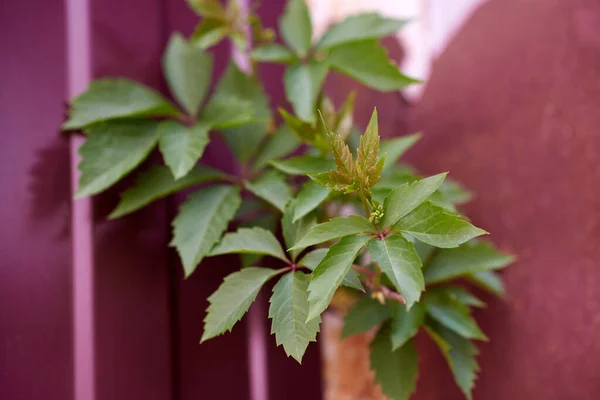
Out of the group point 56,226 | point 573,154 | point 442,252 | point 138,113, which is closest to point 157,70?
point 138,113

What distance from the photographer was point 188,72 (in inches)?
26.4

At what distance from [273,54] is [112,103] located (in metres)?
0.24

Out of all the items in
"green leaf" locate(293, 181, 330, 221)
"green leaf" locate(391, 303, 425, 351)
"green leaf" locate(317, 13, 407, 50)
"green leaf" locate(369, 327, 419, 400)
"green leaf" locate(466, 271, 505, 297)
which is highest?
"green leaf" locate(317, 13, 407, 50)

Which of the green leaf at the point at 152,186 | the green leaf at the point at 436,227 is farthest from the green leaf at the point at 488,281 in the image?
the green leaf at the point at 152,186

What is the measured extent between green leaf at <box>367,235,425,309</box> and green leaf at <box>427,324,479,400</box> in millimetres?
225

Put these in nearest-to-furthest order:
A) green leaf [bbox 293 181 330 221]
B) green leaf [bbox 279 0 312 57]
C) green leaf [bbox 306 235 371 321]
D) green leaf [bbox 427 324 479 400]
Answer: green leaf [bbox 306 235 371 321], green leaf [bbox 293 181 330 221], green leaf [bbox 427 324 479 400], green leaf [bbox 279 0 312 57]

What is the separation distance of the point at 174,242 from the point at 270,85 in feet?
1.56

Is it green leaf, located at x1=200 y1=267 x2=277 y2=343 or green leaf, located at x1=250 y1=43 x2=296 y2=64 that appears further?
green leaf, located at x1=250 y1=43 x2=296 y2=64

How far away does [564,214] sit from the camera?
687 millimetres

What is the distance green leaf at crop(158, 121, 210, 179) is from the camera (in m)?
0.53

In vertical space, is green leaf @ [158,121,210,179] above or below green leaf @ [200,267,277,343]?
above

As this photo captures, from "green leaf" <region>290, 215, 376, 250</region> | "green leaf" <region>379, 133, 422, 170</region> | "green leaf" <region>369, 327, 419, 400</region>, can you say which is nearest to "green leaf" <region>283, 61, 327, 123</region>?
"green leaf" <region>379, 133, 422, 170</region>

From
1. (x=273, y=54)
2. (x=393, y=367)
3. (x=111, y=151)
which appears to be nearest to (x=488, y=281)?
(x=393, y=367)

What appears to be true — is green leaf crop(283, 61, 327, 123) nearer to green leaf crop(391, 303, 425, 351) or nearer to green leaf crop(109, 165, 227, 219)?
green leaf crop(109, 165, 227, 219)
